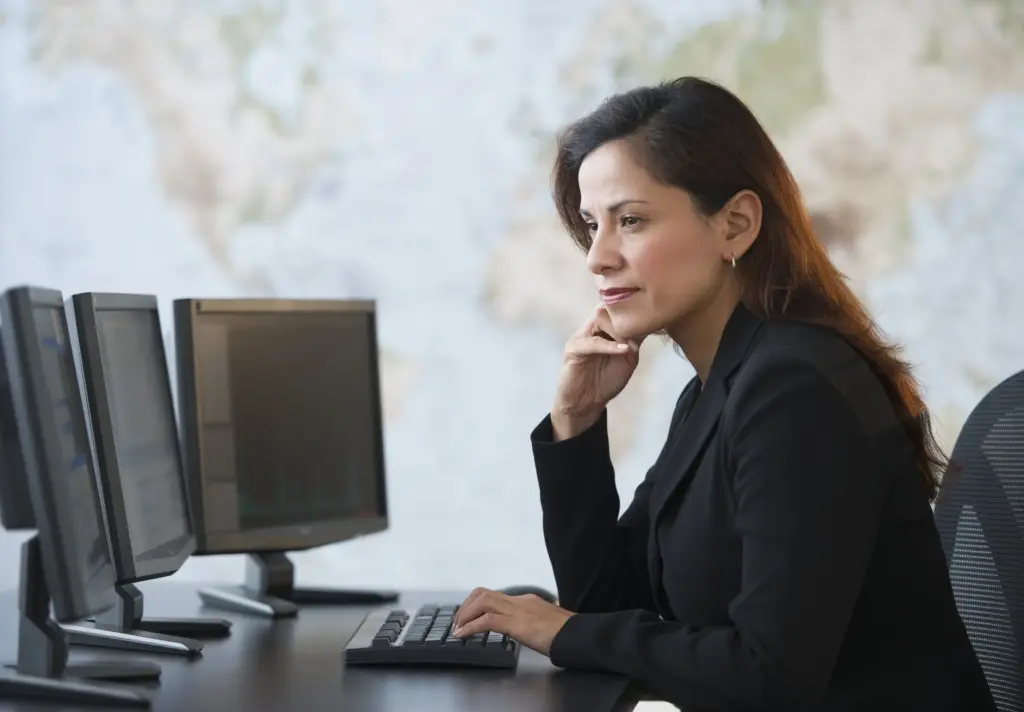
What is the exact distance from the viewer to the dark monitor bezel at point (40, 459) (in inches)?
48.0

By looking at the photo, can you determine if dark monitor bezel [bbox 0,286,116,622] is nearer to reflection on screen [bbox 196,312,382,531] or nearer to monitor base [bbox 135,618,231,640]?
monitor base [bbox 135,618,231,640]

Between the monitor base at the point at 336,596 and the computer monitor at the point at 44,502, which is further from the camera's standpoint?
the monitor base at the point at 336,596

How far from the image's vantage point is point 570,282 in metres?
3.68

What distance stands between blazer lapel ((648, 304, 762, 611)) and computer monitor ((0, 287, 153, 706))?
0.68 metres

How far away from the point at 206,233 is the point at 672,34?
4.92 ft

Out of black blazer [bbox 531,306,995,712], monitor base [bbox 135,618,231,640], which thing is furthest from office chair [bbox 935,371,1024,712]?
monitor base [bbox 135,618,231,640]

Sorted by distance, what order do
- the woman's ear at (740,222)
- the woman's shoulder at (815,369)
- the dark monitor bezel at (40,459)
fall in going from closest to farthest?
1. the dark monitor bezel at (40,459)
2. the woman's shoulder at (815,369)
3. the woman's ear at (740,222)

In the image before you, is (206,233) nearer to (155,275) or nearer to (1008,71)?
(155,275)

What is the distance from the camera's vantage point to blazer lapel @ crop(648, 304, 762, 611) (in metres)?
1.61

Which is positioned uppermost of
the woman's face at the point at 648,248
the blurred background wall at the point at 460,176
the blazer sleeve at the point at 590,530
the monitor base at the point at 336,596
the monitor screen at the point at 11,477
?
the blurred background wall at the point at 460,176

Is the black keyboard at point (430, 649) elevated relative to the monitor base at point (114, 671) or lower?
lower

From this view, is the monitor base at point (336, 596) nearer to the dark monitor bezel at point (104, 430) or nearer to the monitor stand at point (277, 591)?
the monitor stand at point (277, 591)

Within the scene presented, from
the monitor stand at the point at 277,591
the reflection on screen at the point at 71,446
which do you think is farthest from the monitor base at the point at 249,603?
the reflection on screen at the point at 71,446

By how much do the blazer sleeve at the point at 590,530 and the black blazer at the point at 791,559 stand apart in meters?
0.18
